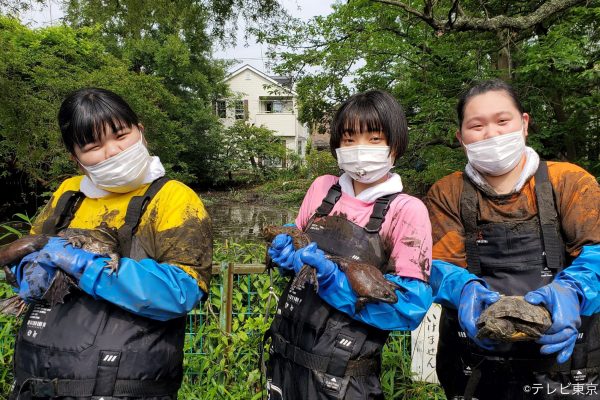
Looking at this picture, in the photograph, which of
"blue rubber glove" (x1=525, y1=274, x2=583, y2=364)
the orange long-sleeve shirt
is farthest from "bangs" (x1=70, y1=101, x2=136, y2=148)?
"blue rubber glove" (x1=525, y1=274, x2=583, y2=364)

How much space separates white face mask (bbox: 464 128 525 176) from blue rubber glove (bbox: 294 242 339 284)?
2.87 ft

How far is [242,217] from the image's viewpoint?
21.7 meters

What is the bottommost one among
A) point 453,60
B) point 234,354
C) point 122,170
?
point 234,354

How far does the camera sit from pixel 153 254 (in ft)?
6.07

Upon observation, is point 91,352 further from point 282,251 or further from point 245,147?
point 245,147

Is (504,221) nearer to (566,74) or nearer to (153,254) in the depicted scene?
(153,254)

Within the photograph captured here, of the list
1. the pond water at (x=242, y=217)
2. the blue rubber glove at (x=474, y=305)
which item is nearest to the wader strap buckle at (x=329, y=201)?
the blue rubber glove at (x=474, y=305)

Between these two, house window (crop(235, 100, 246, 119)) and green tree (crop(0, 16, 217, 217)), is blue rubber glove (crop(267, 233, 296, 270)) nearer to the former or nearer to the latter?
green tree (crop(0, 16, 217, 217))

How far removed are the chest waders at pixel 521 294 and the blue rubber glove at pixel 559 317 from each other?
0.19m

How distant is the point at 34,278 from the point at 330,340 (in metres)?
1.19

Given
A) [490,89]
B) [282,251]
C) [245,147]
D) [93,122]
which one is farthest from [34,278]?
[245,147]

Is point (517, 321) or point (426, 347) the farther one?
point (426, 347)

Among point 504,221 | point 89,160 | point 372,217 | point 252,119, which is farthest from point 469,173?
point 252,119

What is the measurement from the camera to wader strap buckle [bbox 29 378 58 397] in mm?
1657
